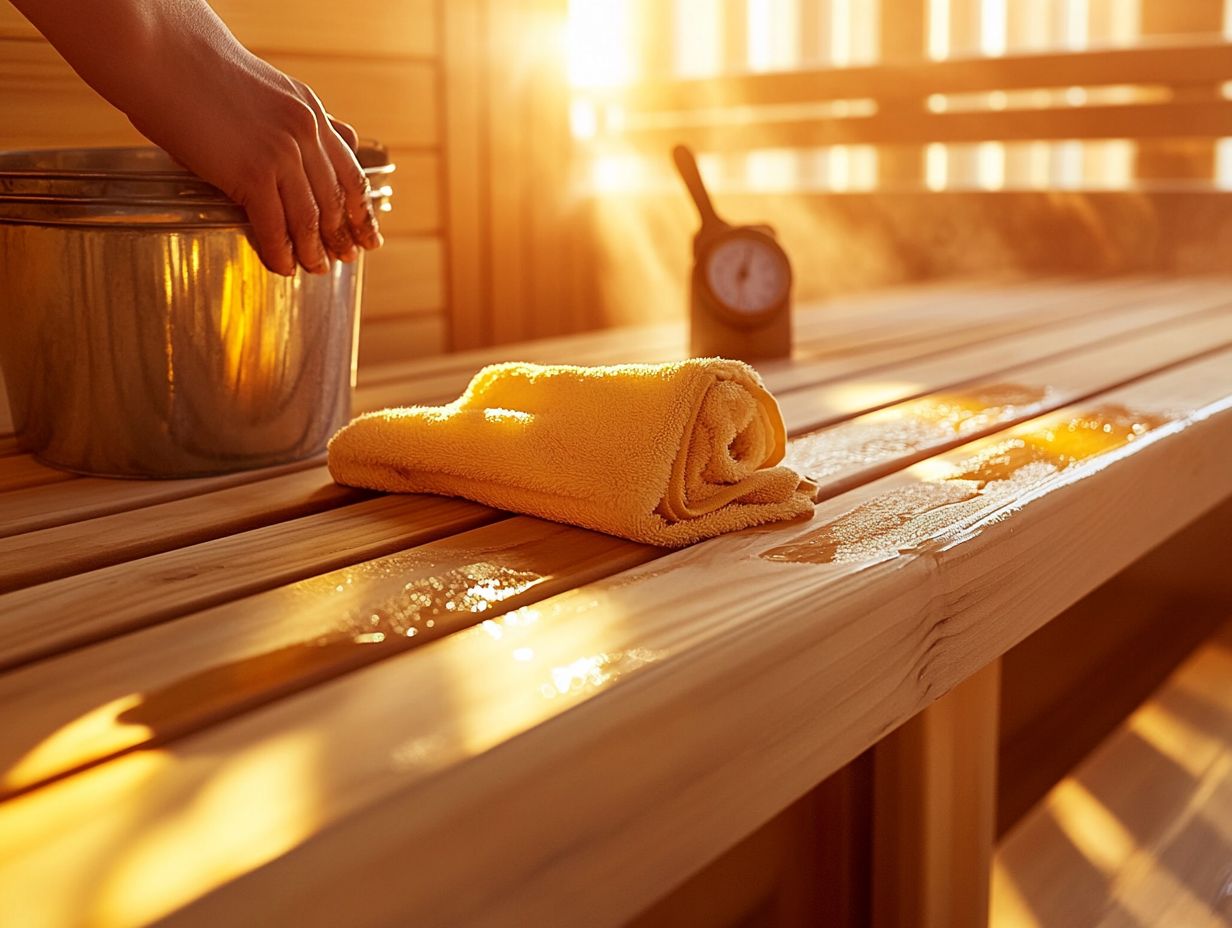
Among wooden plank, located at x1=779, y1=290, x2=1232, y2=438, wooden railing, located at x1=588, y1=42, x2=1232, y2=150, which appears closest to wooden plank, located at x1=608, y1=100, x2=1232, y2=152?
wooden railing, located at x1=588, y1=42, x2=1232, y2=150

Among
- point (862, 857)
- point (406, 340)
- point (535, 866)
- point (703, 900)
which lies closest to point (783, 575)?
point (535, 866)

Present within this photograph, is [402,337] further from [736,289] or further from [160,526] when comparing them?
[160,526]

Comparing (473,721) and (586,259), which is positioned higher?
(586,259)

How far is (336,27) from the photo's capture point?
204 cm

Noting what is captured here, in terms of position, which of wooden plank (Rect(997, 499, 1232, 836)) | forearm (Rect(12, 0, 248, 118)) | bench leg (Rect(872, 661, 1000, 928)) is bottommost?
wooden plank (Rect(997, 499, 1232, 836))

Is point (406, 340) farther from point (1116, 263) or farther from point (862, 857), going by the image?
point (1116, 263)

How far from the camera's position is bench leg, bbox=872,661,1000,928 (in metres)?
1.06

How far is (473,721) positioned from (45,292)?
68 centimetres

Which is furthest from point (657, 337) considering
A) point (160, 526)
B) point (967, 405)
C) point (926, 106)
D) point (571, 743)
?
point (571, 743)

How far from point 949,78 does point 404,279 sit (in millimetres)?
1376

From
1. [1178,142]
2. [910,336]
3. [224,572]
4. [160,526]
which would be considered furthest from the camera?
[1178,142]

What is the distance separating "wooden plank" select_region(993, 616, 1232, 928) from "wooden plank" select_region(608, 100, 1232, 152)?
1543 mm

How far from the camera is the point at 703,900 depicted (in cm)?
123

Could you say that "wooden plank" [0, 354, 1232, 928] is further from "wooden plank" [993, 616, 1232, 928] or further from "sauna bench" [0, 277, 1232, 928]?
"wooden plank" [993, 616, 1232, 928]
